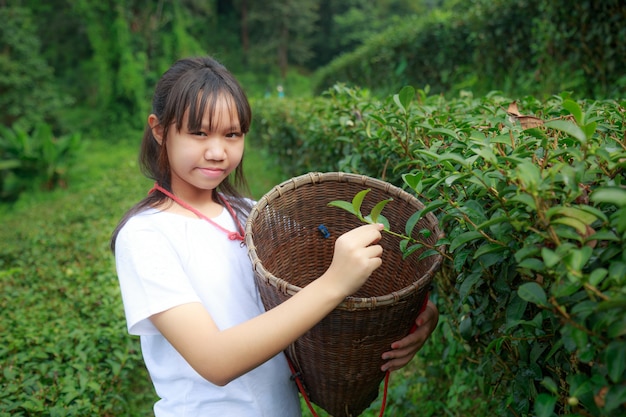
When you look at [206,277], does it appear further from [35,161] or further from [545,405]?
[35,161]

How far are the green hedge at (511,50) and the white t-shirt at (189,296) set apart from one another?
2.82 m

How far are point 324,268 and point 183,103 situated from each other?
0.67 m

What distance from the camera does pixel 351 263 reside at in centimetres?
92

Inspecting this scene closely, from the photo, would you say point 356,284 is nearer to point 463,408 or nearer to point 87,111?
point 463,408

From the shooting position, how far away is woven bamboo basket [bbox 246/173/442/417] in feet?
3.15

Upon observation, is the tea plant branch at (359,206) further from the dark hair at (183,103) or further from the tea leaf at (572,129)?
the dark hair at (183,103)

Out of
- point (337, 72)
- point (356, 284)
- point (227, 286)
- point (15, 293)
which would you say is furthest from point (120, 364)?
point (337, 72)

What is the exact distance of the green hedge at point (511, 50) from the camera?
325 cm

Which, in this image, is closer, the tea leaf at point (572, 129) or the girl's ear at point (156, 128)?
the tea leaf at point (572, 129)

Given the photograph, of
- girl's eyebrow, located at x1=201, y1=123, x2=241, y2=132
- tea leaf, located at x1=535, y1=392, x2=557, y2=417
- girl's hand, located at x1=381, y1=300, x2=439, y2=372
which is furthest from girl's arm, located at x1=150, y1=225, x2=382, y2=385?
girl's eyebrow, located at x1=201, y1=123, x2=241, y2=132

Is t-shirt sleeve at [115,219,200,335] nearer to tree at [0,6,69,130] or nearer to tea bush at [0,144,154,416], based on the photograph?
tea bush at [0,144,154,416]

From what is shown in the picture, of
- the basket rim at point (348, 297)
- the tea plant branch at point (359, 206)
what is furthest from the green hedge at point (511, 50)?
the tea plant branch at point (359, 206)

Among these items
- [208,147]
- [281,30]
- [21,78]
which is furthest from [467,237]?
[281,30]

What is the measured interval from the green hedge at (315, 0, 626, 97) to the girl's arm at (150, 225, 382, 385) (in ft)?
9.14
